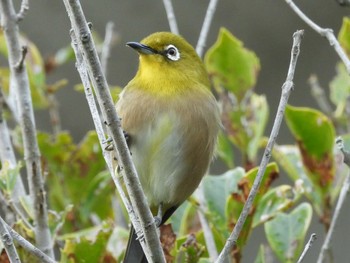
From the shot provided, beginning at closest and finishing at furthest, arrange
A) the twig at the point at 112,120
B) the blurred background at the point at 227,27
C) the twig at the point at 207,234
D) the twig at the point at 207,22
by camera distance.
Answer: the twig at the point at 112,120 < the twig at the point at 207,234 < the twig at the point at 207,22 < the blurred background at the point at 227,27

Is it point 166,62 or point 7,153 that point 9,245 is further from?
point 166,62

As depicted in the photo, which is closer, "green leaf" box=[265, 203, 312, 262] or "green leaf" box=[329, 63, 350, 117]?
"green leaf" box=[265, 203, 312, 262]

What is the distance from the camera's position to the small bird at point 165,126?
3699mm

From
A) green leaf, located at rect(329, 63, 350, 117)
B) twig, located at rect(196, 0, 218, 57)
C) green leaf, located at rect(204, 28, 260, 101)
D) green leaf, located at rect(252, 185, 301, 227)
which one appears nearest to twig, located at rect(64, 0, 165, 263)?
green leaf, located at rect(252, 185, 301, 227)

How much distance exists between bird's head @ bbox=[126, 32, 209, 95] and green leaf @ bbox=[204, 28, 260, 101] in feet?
0.25

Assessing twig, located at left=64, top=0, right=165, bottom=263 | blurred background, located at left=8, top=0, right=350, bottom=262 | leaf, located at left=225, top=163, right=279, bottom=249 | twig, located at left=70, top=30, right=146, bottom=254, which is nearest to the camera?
twig, located at left=64, top=0, right=165, bottom=263

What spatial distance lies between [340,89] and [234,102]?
0.49 metres

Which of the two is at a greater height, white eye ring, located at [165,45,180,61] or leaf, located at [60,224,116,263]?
white eye ring, located at [165,45,180,61]

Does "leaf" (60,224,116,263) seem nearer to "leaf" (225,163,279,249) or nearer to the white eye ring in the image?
"leaf" (225,163,279,249)

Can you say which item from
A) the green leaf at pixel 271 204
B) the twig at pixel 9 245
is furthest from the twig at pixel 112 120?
the green leaf at pixel 271 204

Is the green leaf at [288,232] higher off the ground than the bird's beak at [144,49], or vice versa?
the bird's beak at [144,49]

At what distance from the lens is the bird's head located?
381 cm

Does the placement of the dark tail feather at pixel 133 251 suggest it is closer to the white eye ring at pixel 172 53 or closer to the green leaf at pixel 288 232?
the green leaf at pixel 288 232

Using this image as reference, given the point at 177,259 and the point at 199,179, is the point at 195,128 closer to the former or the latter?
the point at 199,179
